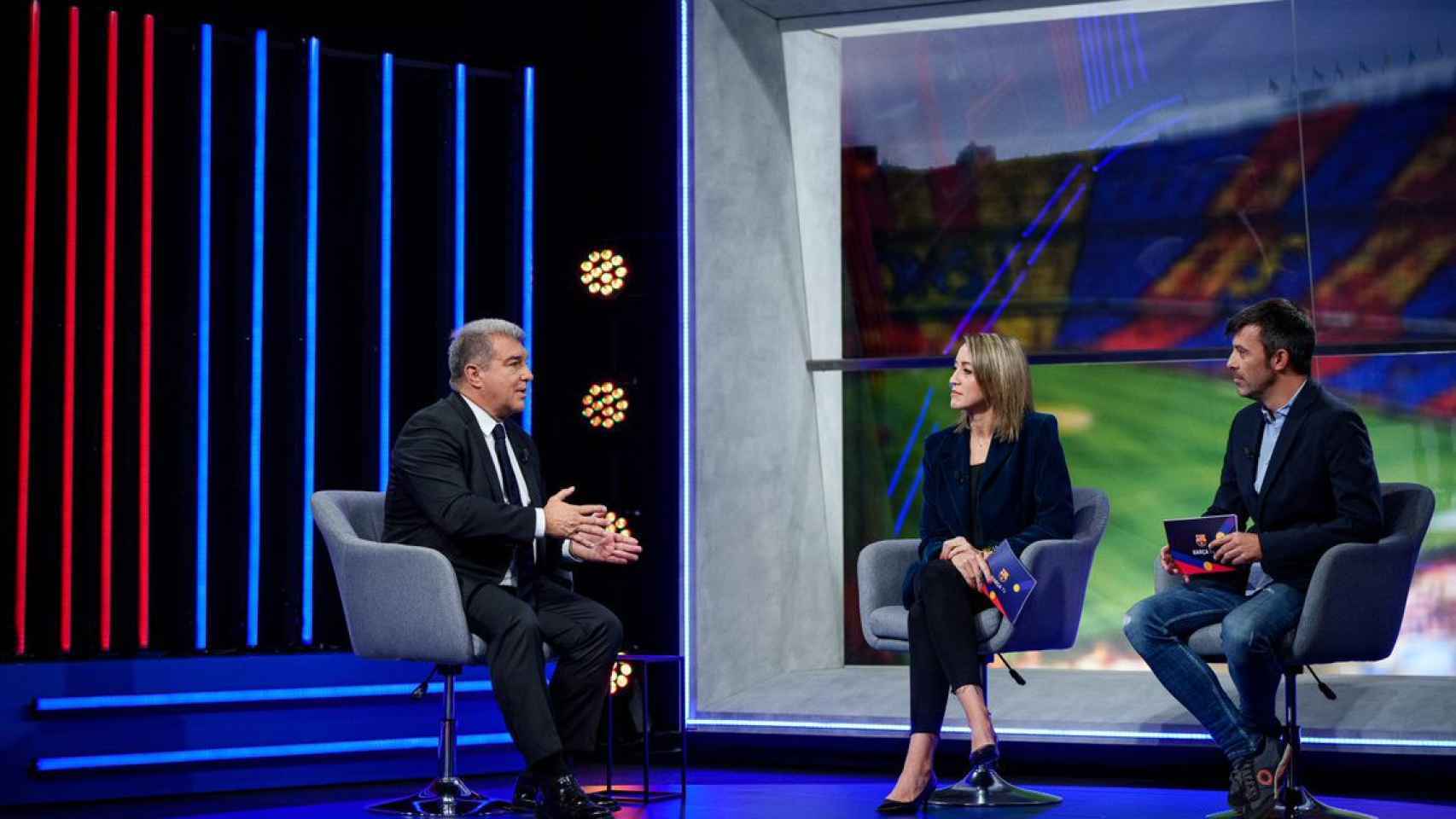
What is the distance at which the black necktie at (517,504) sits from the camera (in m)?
4.80

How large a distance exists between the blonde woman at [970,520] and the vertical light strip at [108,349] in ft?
8.47

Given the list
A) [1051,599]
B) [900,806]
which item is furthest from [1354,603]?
[900,806]

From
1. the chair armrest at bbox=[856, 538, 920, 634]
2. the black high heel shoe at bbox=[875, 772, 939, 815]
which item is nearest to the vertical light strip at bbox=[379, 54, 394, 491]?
the chair armrest at bbox=[856, 538, 920, 634]

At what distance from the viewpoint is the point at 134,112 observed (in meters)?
5.70

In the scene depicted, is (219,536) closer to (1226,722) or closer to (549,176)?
(549,176)

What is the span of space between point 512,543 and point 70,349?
1775 millimetres

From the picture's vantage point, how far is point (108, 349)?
558 centimetres

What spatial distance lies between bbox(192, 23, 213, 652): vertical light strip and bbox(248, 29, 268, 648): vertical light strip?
0.49 feet

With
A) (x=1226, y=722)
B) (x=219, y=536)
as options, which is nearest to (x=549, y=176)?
(x=219, y=536)

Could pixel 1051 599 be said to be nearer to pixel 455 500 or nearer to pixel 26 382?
pixel 455 500

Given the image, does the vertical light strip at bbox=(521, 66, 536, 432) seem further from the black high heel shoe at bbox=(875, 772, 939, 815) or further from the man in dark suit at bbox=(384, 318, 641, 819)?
the black high heel shoe at bbox=(875, 772, 939, 815)

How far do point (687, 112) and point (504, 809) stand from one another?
278 cm

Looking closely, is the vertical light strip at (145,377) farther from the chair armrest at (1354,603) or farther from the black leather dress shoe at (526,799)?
the chair armrest at (1354,603)

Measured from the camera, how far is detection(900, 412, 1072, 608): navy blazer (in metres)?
4.95
